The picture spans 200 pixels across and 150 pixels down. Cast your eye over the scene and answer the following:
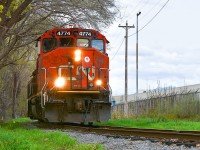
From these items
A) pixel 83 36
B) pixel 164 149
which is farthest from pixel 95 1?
pixel 164 149

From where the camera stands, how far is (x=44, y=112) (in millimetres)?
15945

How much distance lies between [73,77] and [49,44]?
67.5 inches

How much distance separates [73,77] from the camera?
1652 cm

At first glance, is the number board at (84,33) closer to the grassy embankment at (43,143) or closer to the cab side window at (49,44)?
the cab side window at (49,44)

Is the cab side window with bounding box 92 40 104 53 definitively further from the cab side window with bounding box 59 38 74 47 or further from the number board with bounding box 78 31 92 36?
the cab side window with bounding box 59 38 74 47

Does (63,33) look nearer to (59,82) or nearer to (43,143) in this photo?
(59,82)

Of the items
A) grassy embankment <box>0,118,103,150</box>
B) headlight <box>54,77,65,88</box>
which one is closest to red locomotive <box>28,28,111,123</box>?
headlight <box>54,77,65,88</box>

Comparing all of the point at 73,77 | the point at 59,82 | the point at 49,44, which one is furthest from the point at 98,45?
the point at 59,82

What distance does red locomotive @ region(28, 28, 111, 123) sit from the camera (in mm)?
16141

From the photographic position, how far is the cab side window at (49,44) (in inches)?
669

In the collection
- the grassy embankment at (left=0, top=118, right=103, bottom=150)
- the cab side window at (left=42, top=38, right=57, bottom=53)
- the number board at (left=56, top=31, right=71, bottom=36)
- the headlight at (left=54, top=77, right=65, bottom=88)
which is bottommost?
the grassy embankment at (left=0, top=118, right=103, bottom=150)

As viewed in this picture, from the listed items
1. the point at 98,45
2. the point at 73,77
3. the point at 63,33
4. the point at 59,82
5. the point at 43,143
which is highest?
the point at 63,33

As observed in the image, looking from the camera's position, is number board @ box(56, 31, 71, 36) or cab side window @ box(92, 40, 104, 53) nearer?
number board @ box(56, 31, 71, 36)

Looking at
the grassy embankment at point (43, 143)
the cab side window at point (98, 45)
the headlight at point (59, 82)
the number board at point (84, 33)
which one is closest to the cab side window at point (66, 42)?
the number board at point (84, 33)
